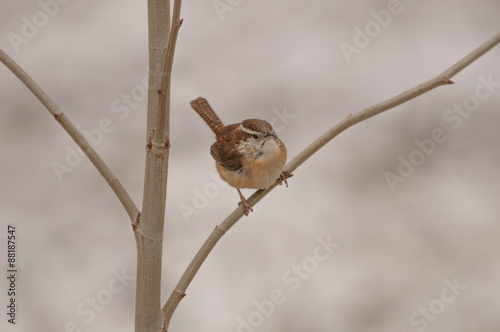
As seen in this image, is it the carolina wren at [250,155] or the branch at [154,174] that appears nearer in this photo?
the branch at [154,174]

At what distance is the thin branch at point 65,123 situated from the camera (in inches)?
44.6

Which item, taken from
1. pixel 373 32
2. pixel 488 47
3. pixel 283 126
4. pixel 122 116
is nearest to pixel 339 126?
pixel 488 47

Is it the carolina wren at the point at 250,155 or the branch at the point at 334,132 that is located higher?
the carolina wren at the point at 250,155

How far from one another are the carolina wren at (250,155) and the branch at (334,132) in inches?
15.9

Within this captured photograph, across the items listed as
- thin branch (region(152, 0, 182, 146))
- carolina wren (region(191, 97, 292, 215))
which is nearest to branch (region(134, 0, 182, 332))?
thin branch (region(152, 0, 182, 146))

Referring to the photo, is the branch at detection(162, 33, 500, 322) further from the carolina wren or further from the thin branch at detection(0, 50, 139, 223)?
the carolina wren

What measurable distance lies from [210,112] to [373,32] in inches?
125

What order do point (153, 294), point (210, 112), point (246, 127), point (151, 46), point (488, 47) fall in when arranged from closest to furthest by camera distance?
point (488, 47)
point (151, 46)
point (153, 294)
point (246, 127)
point (210, 112)

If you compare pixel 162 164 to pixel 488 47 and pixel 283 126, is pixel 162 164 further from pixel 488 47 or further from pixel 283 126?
pixel 283 126

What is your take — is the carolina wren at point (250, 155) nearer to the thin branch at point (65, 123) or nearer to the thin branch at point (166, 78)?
the thin branch at point (65, 123)

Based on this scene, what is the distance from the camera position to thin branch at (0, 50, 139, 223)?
1.13m

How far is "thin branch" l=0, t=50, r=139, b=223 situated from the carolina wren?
1.88 ft

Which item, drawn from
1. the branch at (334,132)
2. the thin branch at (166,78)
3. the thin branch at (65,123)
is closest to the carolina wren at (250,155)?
the branch at (334,132)

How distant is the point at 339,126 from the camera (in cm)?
118
